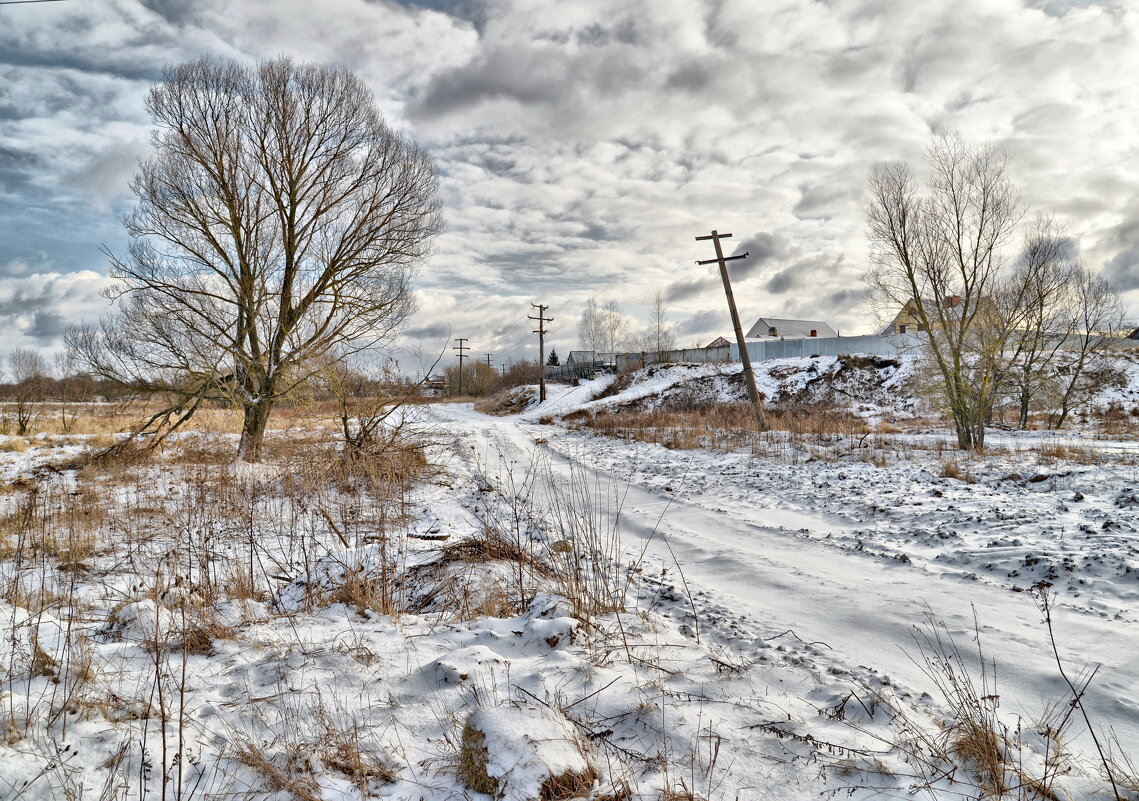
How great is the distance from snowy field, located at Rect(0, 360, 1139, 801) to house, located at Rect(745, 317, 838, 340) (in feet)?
186

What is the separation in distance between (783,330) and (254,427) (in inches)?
2335

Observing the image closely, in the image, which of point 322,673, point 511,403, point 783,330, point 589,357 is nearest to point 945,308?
point 322,673

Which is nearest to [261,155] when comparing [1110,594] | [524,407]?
[1110,594]

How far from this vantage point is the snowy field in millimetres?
2352

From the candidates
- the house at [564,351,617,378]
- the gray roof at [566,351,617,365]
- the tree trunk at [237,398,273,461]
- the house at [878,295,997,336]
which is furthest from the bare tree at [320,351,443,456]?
the gray roof at [566,351,617,365]

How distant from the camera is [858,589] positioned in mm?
4777

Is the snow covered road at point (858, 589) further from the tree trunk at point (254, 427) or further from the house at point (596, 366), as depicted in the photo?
the house at point (596, 366)

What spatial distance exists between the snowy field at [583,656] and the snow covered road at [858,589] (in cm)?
3

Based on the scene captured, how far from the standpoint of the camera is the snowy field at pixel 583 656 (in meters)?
2.35

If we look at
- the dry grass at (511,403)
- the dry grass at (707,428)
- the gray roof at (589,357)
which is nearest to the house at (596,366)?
the gray roof at (589,357)

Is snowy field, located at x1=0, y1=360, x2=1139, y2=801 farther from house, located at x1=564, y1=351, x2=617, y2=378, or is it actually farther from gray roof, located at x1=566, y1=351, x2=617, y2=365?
gray roof, located at x1=566, y1=351, x2=617, y2=365

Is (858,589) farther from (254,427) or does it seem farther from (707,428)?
(707,428)

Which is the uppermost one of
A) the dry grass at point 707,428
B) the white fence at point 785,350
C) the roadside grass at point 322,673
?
the white fence at point 785,350

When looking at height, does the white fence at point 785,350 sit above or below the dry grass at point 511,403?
above
